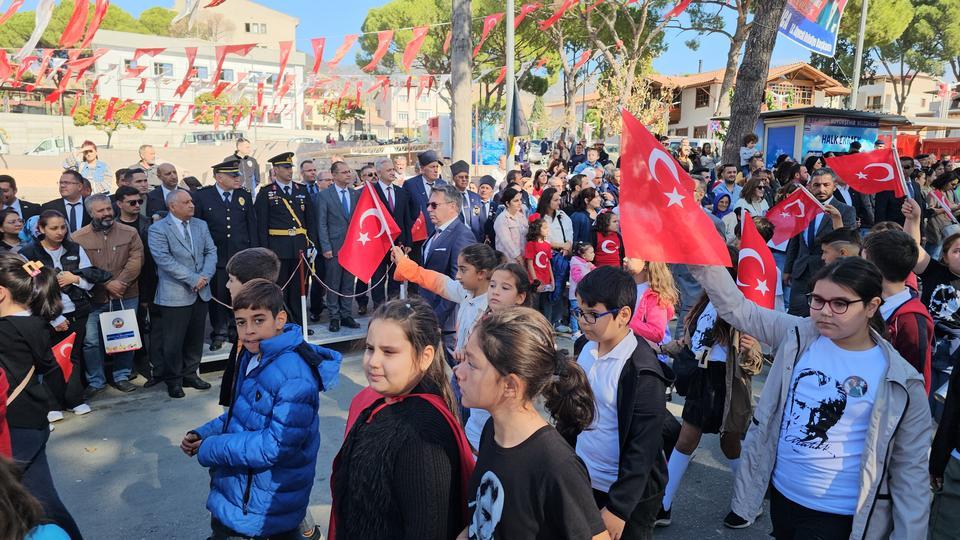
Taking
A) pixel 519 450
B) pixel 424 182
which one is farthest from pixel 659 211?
pixel 424 182

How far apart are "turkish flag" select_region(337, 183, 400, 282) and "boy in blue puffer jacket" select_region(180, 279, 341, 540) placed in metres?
2.39

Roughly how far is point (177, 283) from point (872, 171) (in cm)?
680

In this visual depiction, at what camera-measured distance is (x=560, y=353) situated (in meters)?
2.23

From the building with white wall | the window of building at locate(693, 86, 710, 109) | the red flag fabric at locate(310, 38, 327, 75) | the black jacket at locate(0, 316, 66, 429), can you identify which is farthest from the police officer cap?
the window of building at locate(693, 86, 710, 109)

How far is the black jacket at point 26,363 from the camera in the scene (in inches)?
120

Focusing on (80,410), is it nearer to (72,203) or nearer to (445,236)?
(72,203)

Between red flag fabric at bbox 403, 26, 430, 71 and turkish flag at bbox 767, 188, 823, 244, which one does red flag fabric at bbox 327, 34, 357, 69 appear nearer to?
red flag fabric at bbox 403, 26, 430, 71

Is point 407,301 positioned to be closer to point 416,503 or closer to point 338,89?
point 416,503

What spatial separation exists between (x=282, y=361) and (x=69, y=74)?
845 inches

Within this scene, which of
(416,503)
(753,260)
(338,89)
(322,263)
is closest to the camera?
(416,503)

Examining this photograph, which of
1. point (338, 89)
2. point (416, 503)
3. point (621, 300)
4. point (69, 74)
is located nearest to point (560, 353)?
point (621, 300)

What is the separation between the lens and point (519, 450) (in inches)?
71.5

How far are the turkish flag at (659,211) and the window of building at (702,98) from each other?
57538 millimetres

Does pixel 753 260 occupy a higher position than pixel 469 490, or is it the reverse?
pixel 753 260
